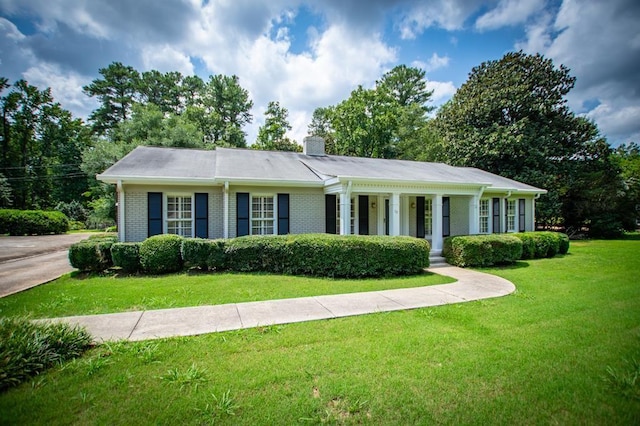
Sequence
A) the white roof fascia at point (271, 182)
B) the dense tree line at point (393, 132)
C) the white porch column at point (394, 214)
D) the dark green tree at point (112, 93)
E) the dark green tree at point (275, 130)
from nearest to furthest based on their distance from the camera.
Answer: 1. the white roof fascia at point (271, 182)
2. the white porch column at point (394, 214)
3. the dense tree line at point (393, 132)
4. the dark green tree at point (275, 130)
5. the dark green tree at point (112, 93)

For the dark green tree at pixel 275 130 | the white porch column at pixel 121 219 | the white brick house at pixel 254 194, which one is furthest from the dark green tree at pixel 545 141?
the white porch column at pixel 121 219

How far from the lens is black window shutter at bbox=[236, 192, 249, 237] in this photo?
1147 centimetres

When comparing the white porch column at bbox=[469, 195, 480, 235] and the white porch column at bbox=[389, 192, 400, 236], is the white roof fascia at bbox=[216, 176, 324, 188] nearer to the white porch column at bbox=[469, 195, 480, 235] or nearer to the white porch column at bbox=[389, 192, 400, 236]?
the white porch column at bbox=[389, 192, 400, 236]

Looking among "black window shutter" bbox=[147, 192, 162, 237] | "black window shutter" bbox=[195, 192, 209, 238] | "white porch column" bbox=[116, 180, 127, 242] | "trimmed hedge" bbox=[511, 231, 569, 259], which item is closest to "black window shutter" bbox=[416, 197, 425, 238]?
"trimmed hedge" bbox=[511, 231, 569, 259]

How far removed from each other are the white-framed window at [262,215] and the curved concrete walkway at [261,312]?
5655 mm

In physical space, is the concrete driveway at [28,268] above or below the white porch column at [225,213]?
below

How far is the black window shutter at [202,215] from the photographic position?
443 inches

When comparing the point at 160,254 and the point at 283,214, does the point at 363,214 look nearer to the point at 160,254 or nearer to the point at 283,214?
the point at 283,214

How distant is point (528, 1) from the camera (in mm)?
9500

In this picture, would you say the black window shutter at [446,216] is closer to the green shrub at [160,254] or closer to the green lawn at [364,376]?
the green lawn at [364,376]

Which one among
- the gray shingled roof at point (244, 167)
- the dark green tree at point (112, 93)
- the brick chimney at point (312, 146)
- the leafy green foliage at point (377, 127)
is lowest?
the gray shingled roof at point (244, 167)

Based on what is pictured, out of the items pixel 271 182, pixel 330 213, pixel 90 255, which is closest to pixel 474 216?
pixel 330 213

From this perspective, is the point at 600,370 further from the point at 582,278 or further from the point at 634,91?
the point at 634,91

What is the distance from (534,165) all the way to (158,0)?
2608 centimetres
